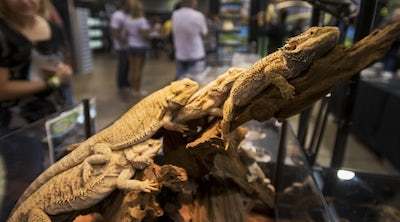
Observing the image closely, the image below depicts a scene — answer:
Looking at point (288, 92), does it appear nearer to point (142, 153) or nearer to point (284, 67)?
point (284, 67)

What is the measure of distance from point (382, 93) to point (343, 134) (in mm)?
1691

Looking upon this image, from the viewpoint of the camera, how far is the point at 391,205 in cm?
159

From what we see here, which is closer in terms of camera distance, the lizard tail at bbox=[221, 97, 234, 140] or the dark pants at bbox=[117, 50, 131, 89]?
the lizard tail at bbox=[221, 97, 234, 140]

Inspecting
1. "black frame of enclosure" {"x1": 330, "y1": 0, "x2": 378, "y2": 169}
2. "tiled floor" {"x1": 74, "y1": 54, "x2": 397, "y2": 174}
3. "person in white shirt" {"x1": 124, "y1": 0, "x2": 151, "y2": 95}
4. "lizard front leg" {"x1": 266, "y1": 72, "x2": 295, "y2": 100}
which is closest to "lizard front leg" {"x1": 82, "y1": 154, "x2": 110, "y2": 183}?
"lizard front leg" {"x1": 266, "y1": 72, "x2": 295, "y2": 100}

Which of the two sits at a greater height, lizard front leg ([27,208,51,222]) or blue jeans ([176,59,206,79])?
lizard front leg ([27,208,51,222])

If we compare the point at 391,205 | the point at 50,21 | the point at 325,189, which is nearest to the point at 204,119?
the point at 325,189

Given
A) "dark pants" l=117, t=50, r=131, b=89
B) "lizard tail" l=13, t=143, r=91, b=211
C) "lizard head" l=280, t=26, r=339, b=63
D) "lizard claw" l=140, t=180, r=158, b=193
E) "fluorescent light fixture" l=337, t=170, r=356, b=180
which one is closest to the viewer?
"lizard head" l=280, t=26, r=339, b=63

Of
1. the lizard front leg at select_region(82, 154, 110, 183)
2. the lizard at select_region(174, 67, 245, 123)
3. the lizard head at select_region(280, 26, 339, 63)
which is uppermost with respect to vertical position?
the lizard head at select_region(280, 26, 339, 63)

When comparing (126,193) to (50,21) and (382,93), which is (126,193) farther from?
(382,93)

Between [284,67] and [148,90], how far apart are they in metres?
3.15

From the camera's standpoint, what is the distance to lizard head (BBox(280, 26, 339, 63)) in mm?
939

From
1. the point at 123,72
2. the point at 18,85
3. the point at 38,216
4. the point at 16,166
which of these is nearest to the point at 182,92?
the point at 38,216

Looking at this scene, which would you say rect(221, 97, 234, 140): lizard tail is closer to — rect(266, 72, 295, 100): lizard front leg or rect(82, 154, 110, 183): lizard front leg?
rect(266, 72, 295, 100): lizard front leg

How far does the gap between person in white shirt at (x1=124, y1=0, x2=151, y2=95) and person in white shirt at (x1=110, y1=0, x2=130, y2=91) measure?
7cm
